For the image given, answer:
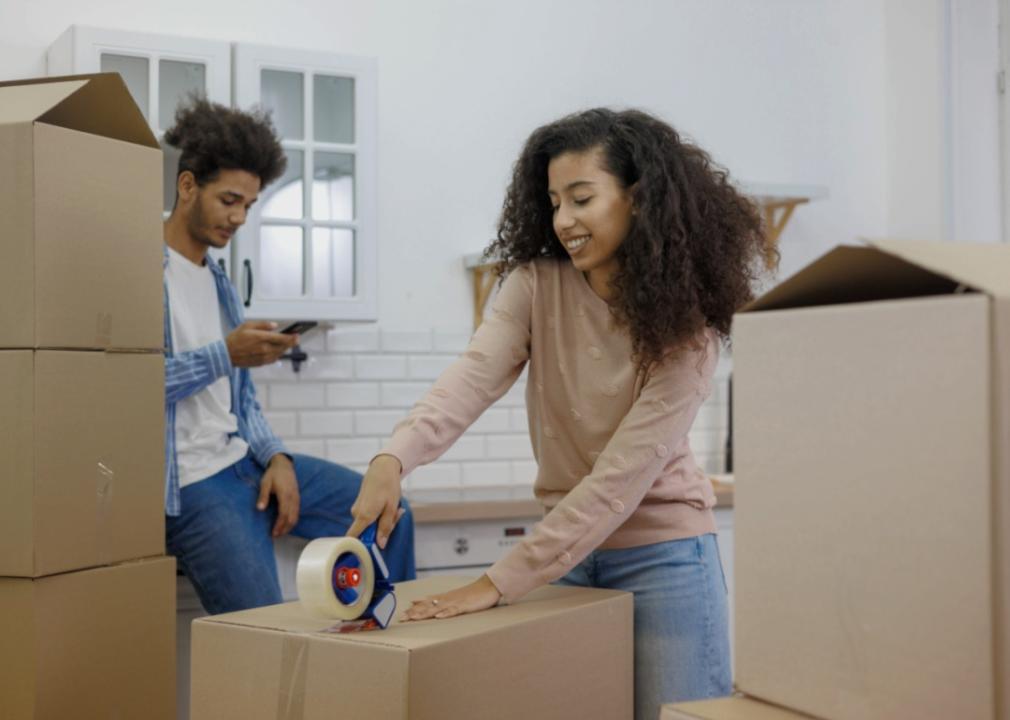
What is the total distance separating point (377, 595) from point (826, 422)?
2.10 feet

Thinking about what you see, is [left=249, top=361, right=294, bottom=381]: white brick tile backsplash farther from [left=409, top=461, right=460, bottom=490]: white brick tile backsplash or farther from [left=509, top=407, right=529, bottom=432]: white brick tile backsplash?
[left=509, top=407, right=529, bottom=432]: white brick tile backsplash

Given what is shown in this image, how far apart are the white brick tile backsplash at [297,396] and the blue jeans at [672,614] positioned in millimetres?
1762

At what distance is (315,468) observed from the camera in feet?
9.27

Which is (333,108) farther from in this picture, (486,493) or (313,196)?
(486,493)

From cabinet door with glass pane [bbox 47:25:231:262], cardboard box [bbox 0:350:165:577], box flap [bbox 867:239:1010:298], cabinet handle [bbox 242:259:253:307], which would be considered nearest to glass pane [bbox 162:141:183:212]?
cabinet door with glass pane [bbox 47:25:231:262]

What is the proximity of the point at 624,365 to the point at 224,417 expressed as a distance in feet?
3.92

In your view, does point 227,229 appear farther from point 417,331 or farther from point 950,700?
point 950,700

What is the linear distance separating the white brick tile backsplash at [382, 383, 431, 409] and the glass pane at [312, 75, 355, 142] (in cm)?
78

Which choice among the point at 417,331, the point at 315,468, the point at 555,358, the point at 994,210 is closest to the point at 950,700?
the point at 555,358

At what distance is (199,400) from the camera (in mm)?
2592

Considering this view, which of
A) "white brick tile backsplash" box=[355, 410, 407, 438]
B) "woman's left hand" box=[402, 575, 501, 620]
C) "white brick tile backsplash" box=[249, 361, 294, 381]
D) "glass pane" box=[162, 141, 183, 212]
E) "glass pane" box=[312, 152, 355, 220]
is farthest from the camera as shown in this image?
"white brick tile backsplash" box=[355, 410, 407, 438]

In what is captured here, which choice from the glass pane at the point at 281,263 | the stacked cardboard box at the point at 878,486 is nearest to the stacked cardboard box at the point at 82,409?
the glass pane at the point at 281,263

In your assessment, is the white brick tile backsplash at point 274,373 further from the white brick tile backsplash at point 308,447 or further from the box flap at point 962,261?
the box flap at point 962,261

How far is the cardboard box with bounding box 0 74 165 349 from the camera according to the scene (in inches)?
68.4
